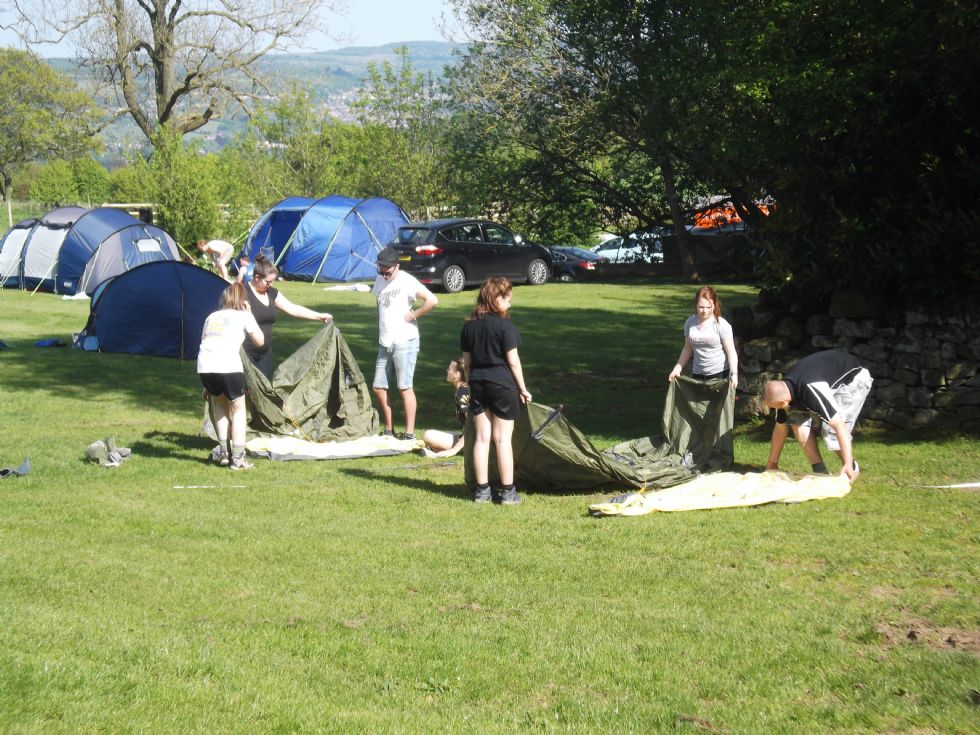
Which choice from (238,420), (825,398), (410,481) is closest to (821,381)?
(825,398)

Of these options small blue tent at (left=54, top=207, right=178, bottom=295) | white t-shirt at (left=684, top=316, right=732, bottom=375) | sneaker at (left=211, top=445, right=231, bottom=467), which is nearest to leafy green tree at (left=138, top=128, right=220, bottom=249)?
small blue tent at (left=54, top=207, right=178, bottom=295)

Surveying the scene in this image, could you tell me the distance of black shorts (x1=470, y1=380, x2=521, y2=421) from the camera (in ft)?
28.1

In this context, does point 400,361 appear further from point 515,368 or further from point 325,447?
point 515,368

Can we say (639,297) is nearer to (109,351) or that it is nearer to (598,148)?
(598,148)

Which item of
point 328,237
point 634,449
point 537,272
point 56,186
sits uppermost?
point 56,186

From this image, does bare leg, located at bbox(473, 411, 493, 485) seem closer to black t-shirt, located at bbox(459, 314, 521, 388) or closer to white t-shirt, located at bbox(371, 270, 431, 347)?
black t-shirt, located at bbox(459, 314, 521, 388)

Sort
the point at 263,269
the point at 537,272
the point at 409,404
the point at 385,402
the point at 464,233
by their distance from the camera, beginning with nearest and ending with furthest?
the point at 263,269
the point at 409,404
the point at 385,402
the point at 464,233
the point at 537,272

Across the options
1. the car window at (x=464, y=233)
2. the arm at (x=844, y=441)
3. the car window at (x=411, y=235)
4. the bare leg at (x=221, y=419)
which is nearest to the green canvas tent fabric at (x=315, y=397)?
the bare leg at (x=221, y=419)

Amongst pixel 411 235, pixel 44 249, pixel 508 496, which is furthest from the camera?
pixel 44 249

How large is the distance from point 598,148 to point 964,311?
2102 cm

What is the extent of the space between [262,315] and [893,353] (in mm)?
6078

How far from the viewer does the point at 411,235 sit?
2764cm

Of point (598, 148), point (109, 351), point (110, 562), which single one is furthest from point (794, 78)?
point (598, 148)

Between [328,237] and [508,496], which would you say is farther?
[328,237]
